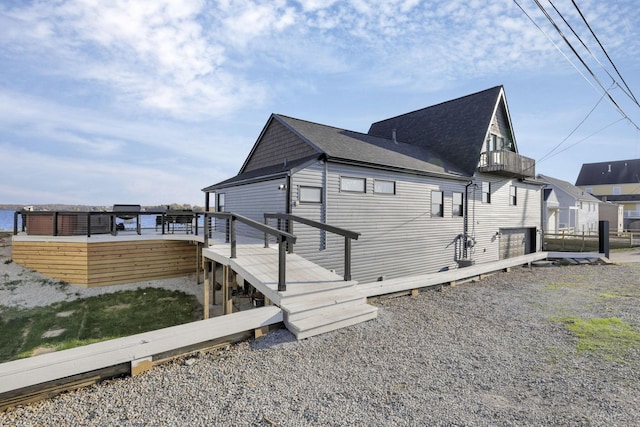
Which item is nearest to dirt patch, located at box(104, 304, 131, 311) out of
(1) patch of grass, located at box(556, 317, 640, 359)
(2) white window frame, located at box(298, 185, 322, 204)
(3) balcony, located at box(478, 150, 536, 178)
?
(2) white window frame, located at box(298, 185, 322, 204)

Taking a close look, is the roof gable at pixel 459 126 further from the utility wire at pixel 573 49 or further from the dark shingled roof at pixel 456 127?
the utility wire at pixel 573 49

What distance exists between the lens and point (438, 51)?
8203mm

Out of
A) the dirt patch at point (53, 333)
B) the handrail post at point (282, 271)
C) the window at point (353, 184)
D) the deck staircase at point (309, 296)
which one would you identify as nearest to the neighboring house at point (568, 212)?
the window at point (353, 184)

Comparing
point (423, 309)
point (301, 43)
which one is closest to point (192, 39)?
point (301, 43)

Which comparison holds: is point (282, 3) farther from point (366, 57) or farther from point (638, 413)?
point (638, 413)

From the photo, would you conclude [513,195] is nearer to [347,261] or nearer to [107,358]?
[347,261]

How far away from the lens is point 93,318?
10.1 metres

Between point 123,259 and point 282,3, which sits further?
point 123,259

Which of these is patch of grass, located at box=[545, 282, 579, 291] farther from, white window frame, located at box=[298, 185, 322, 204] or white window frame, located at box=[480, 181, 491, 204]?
white window frame, located at box=[298, 185, 322, 204]

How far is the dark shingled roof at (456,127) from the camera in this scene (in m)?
15.3

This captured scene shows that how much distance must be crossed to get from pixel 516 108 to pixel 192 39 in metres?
17.6

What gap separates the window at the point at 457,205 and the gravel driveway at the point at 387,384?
29.7 ft

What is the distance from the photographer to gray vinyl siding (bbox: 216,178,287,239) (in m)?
10.3

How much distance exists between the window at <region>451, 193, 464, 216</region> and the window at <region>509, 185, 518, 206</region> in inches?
198
